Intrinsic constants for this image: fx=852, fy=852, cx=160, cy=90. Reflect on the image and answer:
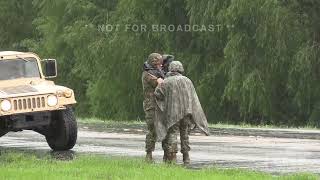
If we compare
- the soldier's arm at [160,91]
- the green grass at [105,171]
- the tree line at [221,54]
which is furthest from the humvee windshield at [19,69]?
the tree line at [221,54]

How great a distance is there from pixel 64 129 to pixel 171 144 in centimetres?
428

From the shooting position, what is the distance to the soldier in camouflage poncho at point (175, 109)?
14.0m

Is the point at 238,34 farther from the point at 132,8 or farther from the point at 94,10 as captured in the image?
the point at 94,10

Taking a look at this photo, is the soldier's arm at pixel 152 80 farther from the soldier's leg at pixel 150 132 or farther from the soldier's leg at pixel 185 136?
the soldier's leg at pixel 185 136

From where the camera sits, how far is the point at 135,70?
1734 inches

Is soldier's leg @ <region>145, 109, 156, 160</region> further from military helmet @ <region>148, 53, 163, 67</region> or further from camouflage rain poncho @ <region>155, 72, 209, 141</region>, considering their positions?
military helmet @ <region>148, 53, 163, 67</region>

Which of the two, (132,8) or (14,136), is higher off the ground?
(132,8)

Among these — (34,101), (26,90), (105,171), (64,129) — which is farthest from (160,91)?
(64,129)

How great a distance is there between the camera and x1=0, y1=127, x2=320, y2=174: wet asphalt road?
1417 centimetres

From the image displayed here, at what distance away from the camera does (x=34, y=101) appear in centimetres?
1698


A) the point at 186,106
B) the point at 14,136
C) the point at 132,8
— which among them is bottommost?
the point at 14,136

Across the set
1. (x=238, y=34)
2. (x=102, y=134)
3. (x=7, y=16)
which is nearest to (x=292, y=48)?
(x=238, y=34)

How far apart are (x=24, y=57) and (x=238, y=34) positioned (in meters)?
18.3

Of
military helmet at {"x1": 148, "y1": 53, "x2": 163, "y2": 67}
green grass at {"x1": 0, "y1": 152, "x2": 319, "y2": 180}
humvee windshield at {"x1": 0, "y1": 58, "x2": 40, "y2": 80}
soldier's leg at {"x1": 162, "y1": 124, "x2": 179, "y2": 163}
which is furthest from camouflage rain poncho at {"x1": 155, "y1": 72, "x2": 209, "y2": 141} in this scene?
humvee windshield at {"x1": 0, "y1": 58, "x2": 40, "y2": 80}
